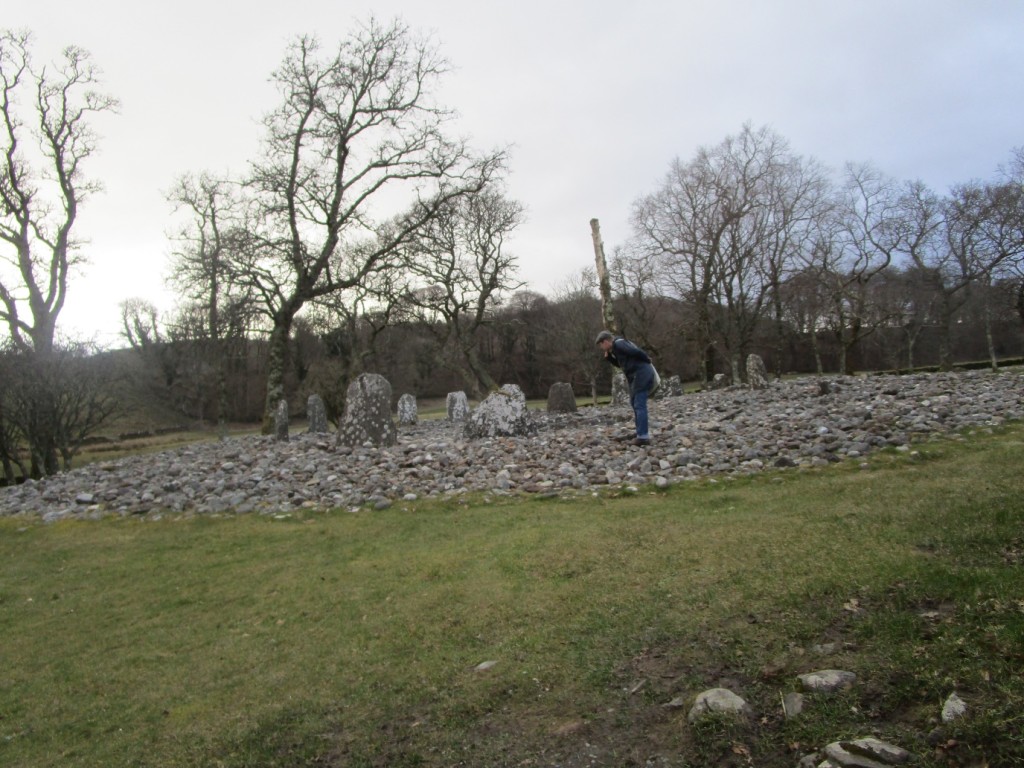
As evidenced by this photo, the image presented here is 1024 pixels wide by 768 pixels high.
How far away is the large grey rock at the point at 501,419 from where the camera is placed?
12141 millimetres

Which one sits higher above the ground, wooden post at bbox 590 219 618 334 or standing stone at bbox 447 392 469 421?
wooden post at bbox 590 219 618 334

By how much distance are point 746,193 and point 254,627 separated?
2690 centimetres

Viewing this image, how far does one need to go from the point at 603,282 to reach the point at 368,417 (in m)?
10.8

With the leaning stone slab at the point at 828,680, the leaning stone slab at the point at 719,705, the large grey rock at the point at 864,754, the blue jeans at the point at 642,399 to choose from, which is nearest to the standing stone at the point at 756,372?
the blue jeans at the point at 642,399

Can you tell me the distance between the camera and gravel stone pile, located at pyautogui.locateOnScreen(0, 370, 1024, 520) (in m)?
7.65

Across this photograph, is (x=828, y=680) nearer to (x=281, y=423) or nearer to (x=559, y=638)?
(x=559, y=638)

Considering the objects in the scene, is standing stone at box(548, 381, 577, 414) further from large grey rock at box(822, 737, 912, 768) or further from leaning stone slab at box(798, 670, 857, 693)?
large grey rock at box(822, 737, 912, 768)

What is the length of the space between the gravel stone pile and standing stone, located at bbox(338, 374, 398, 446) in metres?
0.35

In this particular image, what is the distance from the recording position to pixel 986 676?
6.95 ft

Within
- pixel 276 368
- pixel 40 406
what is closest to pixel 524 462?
pixel 40 406

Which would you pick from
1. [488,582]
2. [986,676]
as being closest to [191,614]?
[488,582]

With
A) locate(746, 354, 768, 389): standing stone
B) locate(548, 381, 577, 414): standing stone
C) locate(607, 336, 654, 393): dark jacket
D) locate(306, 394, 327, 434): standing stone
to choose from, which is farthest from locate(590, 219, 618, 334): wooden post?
locate(607, 336, 654, 393): dark jacket

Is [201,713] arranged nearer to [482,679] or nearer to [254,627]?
[254,627]

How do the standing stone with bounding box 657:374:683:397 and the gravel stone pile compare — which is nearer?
the gravel stone pile
